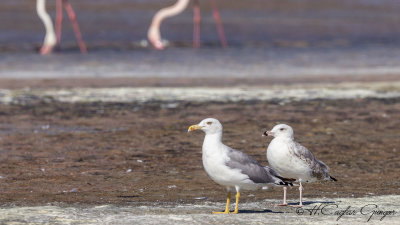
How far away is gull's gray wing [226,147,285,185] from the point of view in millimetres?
7670

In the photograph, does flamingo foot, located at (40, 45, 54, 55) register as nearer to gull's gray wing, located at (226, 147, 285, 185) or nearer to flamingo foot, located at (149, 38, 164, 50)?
flamingo foot, located at (149, 38, 164, 50)

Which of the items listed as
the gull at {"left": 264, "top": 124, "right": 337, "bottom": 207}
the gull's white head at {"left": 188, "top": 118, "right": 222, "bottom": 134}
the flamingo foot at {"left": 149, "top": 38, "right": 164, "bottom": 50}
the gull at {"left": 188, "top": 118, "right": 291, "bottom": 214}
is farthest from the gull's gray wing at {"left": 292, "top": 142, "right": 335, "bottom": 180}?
the flamingo foot at {"left": 149, "top": 38, "right": 164, "bottom": 50}

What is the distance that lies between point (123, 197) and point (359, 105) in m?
7.86

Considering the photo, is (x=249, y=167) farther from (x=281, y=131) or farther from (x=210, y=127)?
(x=281, y=131)

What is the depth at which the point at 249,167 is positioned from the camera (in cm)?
772

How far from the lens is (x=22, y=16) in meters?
37.4

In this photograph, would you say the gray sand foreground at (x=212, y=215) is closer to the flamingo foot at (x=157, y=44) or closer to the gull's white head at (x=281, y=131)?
the gull's white head at (x=281, y=131)

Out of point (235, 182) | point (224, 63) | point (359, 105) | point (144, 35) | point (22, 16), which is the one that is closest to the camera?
point (235, 182)

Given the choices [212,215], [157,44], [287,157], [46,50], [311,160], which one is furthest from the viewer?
[157,44]

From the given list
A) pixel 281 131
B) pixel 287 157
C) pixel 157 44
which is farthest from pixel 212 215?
pixel 157 44

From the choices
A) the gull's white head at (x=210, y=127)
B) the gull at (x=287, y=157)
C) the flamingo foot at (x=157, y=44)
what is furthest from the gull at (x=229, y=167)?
the flamingo foot at (x=157, y=44)

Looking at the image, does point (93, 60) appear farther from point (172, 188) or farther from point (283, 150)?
point (283, 150)

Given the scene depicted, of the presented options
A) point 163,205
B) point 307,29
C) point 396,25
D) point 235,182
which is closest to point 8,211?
point 163,205

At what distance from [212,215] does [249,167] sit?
19.7 inches
